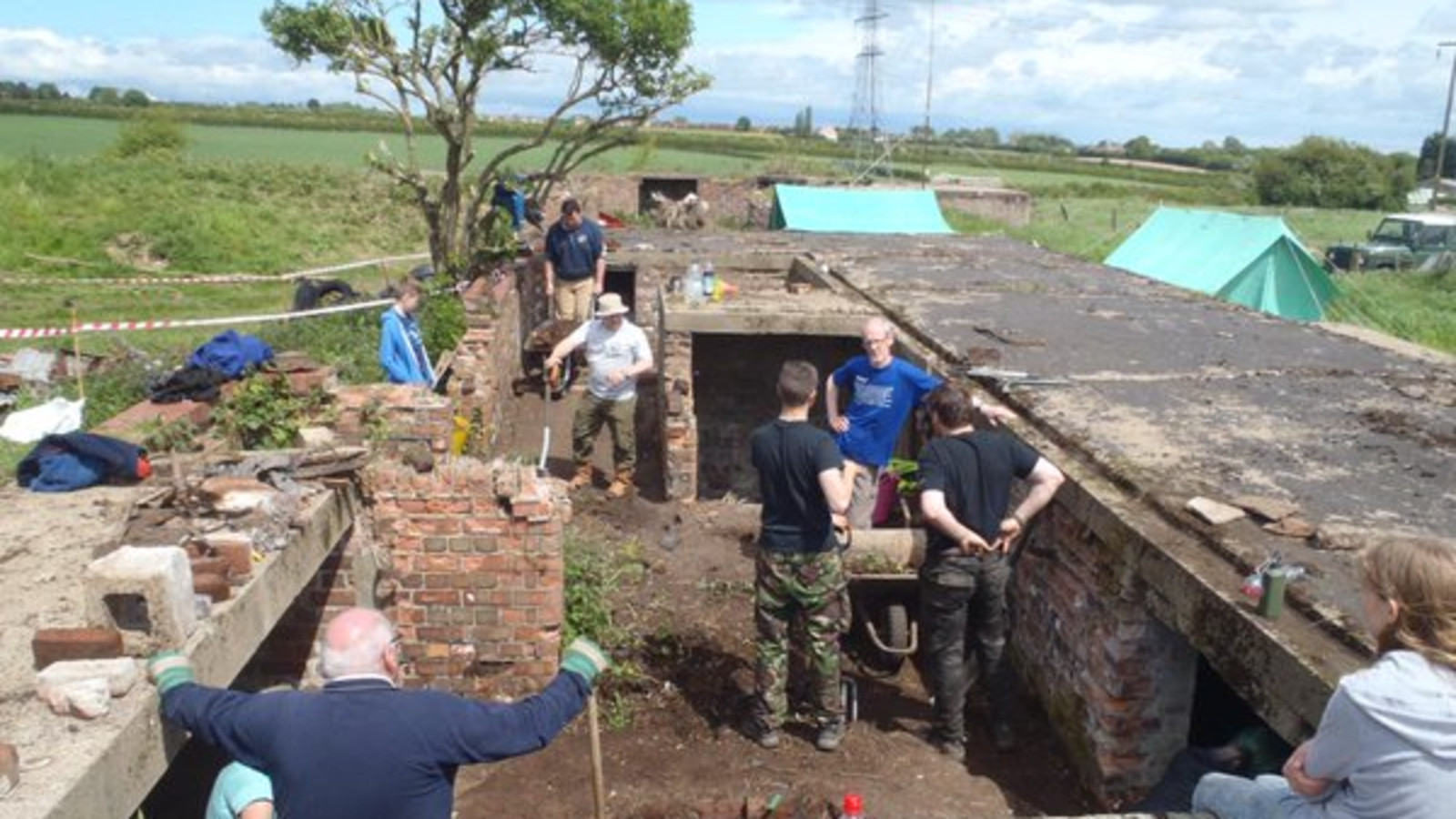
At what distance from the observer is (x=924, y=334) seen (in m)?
8.72

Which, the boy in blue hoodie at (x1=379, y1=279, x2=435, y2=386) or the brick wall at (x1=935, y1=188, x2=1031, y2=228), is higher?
the brick wall at (x1=935, y1=188, x2=1031, y2=228)

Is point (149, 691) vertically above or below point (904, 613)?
above

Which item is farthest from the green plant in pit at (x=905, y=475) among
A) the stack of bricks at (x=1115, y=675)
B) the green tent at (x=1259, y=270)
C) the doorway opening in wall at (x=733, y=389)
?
the green tent at (x=1259, y=270)

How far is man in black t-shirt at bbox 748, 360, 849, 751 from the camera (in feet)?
16.7

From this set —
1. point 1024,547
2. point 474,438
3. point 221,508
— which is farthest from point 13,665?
point 474,438

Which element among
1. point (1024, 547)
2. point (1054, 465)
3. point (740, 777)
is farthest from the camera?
point (1024, 547)

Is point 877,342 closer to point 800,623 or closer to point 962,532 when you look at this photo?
point 962,532

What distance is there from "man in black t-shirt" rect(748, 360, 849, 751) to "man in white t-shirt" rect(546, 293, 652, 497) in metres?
3.18

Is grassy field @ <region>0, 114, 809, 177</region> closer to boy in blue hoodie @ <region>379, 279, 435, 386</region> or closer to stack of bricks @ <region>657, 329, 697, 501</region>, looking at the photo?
stack of bricks @ <region>657, 329, 697, 501</region>

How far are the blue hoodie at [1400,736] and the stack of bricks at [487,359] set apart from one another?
6.79 meters

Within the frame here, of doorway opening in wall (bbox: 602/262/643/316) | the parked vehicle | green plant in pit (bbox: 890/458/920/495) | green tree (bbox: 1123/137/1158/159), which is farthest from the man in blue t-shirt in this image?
green tree (bbox: 1123/137/1158/159)

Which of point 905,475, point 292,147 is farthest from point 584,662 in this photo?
point 292,147

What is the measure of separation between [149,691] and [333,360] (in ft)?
20.5

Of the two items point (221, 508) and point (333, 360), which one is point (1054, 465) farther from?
point (333, 360)
